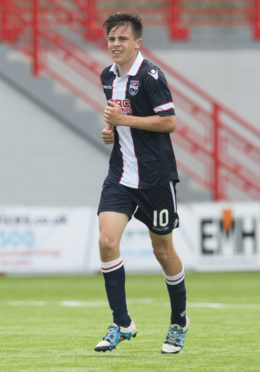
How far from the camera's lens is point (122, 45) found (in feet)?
19.2

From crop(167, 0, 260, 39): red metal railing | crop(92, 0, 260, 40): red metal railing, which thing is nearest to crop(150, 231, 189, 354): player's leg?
crop(92, 0, 260, 40): red metal railing

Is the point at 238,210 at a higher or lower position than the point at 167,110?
lower

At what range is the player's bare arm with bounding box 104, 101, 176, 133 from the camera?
5738 mm

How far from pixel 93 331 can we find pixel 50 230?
8073 mm

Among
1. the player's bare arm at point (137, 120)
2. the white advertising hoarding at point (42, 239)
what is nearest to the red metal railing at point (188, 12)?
the white advertising hoarding at point (42, 239)

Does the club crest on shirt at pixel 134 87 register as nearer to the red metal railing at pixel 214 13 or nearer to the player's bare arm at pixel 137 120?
the player's bare arm at pixel 137 120

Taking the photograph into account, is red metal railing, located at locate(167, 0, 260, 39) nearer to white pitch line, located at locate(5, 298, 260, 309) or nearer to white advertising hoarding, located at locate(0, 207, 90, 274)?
white advertising hoarding, located at locate(0, 207, 90, 274)

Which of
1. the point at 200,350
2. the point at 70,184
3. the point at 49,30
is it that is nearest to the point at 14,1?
the point at 49,30

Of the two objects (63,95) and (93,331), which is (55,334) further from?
(63,95)

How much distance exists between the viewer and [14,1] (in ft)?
64.0

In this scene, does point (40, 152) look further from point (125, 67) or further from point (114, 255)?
point (114, 255)

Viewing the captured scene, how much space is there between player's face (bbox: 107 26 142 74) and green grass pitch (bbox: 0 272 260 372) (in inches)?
69.7

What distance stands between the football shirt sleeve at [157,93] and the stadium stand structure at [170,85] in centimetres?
1184

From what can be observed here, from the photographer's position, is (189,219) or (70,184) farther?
(70,184)
